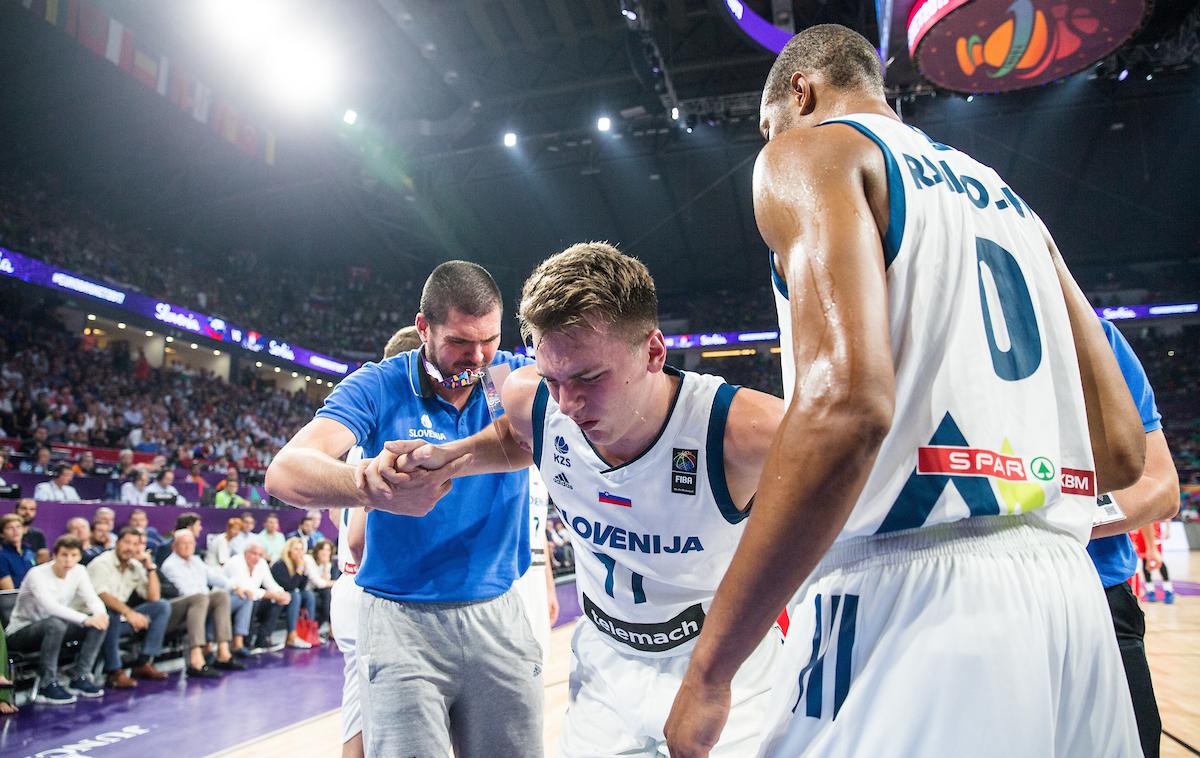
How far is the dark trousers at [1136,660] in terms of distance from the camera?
219 cm

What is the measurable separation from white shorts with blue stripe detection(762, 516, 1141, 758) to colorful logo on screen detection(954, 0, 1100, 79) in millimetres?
A: 5914

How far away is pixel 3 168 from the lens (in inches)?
768

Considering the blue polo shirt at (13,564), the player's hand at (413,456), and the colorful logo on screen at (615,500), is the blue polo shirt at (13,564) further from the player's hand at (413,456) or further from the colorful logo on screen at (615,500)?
the colorful logo on screen at (615,500)

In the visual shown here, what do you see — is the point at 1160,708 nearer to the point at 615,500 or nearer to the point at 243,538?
the point at 615,500

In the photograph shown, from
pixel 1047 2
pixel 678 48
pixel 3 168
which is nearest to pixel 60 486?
→ pixel 1047 2

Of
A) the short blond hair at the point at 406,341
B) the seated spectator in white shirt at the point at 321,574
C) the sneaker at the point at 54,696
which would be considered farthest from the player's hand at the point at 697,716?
the seated spectator in white shirt at the point at 321,574

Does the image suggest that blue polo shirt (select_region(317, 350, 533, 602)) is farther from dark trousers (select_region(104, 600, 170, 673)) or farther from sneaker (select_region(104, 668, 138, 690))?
dark trousers (select_region(104, 600, 170, 673))

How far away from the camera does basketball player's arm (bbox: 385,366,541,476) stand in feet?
6.80

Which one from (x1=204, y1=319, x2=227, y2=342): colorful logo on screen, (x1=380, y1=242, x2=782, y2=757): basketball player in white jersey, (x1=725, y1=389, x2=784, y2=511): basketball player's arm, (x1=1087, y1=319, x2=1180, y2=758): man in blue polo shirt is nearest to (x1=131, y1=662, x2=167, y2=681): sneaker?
(x1=380, y1=242, x2=782, y2=757): basketball player in white jersey

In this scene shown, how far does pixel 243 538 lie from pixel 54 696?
2.92 meters

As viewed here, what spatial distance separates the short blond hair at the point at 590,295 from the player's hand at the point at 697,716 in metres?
0.87

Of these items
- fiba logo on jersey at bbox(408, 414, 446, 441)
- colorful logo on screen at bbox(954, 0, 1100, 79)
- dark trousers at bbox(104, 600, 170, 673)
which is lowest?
dark trousers at bbox(104, 600, 170, 673)

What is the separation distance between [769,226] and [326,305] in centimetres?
2892

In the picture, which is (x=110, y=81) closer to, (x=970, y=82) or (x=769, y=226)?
(x=970, y=82)
